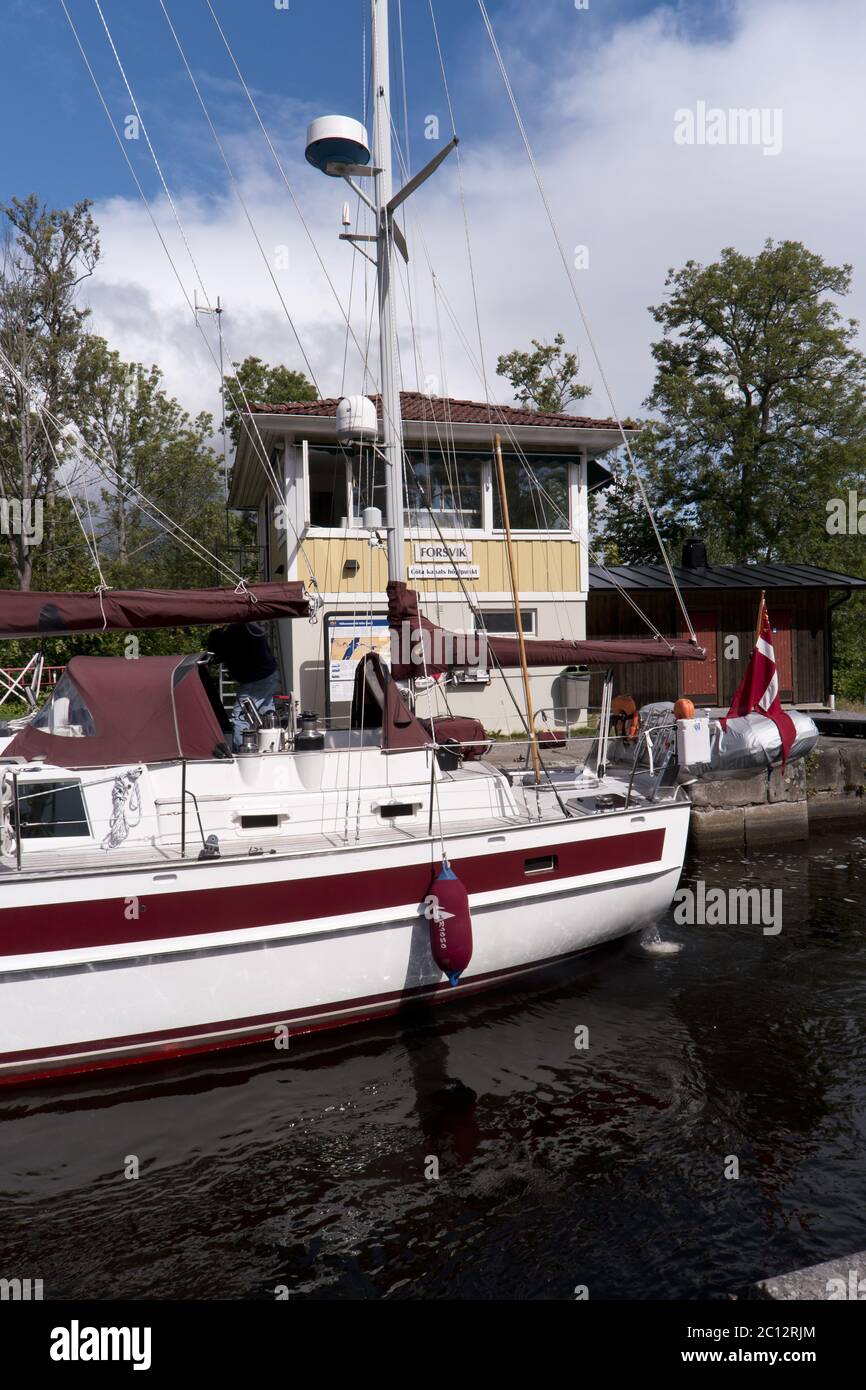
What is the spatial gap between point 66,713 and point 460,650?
3.52m

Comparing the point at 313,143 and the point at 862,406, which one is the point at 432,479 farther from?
the point at 862,406

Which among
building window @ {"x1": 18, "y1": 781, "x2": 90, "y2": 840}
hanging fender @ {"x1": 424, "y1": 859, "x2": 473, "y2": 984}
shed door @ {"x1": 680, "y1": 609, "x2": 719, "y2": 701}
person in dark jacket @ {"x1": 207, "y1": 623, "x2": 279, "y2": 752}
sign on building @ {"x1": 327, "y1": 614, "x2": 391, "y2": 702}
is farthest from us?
shed door @ {"x1": 680, "y1": 609, "x2": 719, "y2": 701}

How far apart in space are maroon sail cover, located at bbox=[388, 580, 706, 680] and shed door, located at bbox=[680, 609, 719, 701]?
11360 millimetres

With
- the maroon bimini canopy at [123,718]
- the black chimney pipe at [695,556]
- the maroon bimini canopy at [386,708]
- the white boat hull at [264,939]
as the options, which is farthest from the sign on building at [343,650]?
the black chimney pipe at [695,556]

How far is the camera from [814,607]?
778 inches

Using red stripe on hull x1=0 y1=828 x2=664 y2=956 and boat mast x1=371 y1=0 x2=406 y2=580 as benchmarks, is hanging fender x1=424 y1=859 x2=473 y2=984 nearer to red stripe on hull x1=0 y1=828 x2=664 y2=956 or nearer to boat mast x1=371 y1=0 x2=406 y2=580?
red stripe on hull x1=0 y1=828 x2=664 y2=956

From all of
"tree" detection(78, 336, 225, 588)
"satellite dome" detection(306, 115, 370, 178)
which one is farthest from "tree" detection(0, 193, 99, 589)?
"satellite dome" detection(306, 115, 370, 178)

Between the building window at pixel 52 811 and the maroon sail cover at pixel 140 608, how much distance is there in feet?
4.23

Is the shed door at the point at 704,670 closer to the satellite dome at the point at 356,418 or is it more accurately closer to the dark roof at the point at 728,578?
the dark roof at the point at 728,578

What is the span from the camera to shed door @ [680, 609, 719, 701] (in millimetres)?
19531

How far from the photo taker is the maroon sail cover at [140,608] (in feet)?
23.1

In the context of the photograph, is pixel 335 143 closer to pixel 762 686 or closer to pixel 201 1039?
pixel 762 686

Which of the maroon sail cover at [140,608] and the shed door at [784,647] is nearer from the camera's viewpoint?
the maroon sail cover at [140,608]

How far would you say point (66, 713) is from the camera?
287 inches
